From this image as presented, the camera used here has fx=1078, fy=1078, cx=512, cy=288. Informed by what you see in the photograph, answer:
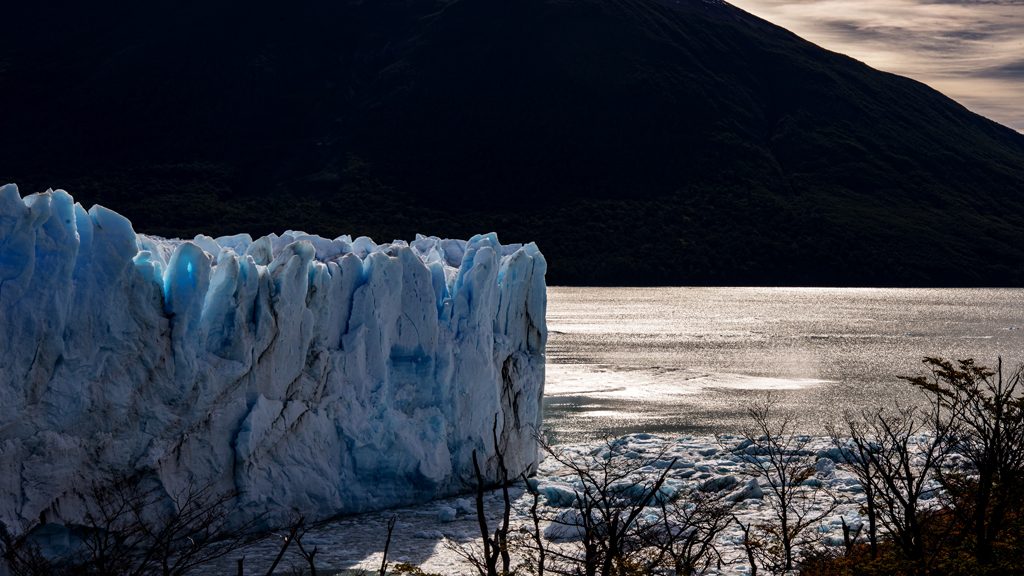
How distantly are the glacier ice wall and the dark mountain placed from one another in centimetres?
A: 6149

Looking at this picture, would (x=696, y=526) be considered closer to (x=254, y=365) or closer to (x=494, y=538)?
(x=494, y=538)

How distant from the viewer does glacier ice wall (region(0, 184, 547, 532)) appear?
456 inches

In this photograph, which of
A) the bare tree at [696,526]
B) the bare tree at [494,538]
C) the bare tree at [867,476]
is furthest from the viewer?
the bare tree at [696,526]

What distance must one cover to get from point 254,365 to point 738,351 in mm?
32879

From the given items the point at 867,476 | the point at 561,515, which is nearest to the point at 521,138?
the point at 561,515

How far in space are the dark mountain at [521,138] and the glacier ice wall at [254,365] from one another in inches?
2421

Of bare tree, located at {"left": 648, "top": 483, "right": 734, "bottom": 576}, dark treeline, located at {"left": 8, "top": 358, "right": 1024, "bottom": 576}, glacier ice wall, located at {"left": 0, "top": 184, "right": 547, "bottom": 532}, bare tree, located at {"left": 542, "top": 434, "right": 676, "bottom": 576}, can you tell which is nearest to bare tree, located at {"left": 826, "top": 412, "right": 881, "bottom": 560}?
dark treeline, located at {"left": 8, "top": 358, "right": 1024, "bottom": 576}

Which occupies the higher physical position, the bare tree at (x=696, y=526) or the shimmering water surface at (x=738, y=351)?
the bare tree at (x=696, y=526)

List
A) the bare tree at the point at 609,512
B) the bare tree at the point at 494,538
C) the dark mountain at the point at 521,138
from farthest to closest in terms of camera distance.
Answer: the dark mountain at the point at 521,138
the bare tree at the point at 609,512
the bare tree at the point at 494,538

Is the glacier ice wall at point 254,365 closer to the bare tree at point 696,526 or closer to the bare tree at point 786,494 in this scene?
the bare tree at point 696,526

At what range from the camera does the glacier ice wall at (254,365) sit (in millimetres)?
11570

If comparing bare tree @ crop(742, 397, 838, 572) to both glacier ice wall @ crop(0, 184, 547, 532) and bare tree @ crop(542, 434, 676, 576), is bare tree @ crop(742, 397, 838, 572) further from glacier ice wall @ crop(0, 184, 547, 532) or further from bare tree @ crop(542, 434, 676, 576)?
glacier ice wall @ crop(0, 184, 547, 532)

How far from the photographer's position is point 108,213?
40.5ft

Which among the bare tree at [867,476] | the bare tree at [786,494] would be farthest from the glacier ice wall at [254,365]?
the bare tree at [867,476]
